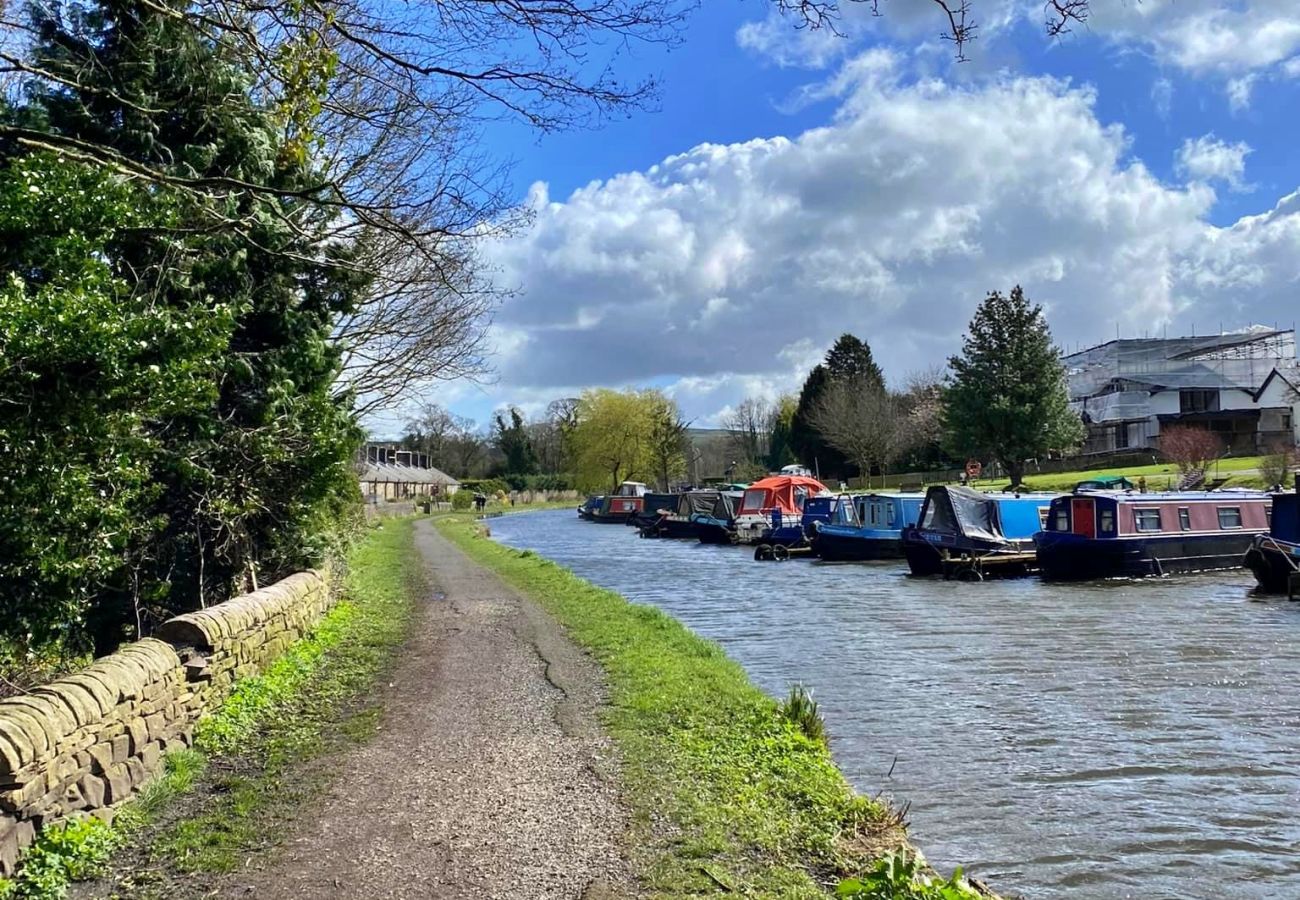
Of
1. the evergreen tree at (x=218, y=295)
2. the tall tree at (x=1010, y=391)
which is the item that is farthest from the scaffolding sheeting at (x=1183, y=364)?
the evergreen tree at (x=218, y=295)

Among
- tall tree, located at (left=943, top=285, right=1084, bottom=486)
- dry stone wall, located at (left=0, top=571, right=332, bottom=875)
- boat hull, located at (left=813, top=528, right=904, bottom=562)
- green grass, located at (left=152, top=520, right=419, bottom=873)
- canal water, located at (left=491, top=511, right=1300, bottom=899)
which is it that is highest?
tall tree, located at (left=943, top=285, right=1084, bottom=486)

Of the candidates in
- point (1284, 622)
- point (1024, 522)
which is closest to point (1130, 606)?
point (1284, 622)

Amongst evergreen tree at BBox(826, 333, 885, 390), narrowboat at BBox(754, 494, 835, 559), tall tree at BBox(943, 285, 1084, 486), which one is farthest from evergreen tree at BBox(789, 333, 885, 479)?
narrowboat at BBox(754, 494, 835, 559)

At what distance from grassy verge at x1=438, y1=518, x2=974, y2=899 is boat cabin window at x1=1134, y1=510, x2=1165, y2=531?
1815 centimetres

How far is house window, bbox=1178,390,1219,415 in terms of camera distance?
78.4 meters

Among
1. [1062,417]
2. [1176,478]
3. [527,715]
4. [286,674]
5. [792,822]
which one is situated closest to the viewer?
[792,822]

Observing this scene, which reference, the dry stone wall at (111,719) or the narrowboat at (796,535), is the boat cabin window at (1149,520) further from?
the dry stone wall at (111,719)

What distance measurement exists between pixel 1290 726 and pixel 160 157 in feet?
40.5

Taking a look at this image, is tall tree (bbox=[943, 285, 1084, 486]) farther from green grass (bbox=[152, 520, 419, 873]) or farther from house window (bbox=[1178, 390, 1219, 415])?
green grass (bbox=[152, 520, 419, 873])

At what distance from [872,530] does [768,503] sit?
9.70 meters

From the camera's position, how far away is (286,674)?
388 inches

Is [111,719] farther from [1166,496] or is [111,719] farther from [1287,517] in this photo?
[1166,496]

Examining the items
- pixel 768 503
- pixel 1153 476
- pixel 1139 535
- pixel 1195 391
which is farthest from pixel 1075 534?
pixel 1195 391

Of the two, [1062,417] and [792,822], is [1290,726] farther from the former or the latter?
[1062,417]
